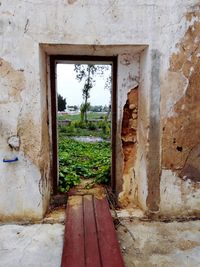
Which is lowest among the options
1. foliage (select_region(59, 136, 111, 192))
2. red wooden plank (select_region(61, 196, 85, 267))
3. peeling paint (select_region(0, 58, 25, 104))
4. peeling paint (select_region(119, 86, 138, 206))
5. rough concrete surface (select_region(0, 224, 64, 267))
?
rough concrete surface (select_region(0, 224, 64, 267))

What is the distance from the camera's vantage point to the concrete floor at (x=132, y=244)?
198cm

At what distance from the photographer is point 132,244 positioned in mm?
2232

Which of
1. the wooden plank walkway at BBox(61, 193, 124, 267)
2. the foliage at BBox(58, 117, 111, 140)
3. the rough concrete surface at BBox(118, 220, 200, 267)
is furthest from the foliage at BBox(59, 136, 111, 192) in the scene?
the foliage at BBox(58, 117, 111, 140)

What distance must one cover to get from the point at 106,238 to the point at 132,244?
28 cm

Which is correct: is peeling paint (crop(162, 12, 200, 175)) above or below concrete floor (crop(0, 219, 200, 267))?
above

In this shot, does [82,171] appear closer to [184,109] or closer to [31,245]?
[31,245]

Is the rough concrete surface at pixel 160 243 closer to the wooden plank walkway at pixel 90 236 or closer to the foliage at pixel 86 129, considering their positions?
the wooden plank walkway at pixel 90 236

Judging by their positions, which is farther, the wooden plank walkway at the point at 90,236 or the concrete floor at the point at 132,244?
the concrete floor at the point at 132,244

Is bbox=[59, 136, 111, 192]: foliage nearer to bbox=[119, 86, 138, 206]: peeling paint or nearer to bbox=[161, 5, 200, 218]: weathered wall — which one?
bbox=[119, 86, 138, 206]: peeling paint

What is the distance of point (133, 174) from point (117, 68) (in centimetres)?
130

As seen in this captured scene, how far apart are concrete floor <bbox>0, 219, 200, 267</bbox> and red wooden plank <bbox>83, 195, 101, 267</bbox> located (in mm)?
250

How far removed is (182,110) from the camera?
260 cm

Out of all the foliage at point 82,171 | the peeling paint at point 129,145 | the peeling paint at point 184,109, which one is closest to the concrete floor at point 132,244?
the peeling paint at point 129,145

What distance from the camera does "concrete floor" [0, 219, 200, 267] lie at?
198cm
